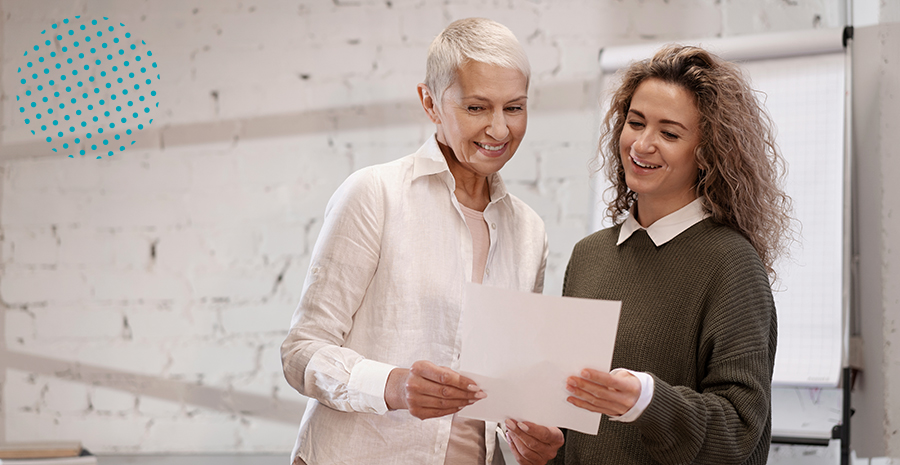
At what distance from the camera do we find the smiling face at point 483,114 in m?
1.32

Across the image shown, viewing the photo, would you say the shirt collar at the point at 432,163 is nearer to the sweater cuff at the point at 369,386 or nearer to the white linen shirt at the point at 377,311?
the white linen shirt at the point at 377,311

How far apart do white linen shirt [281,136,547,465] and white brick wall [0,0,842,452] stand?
818mm

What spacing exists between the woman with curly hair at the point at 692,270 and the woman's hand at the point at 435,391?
225 mm

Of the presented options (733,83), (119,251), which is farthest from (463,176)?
(119,251)

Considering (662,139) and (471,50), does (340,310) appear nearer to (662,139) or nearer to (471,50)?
(471,50)

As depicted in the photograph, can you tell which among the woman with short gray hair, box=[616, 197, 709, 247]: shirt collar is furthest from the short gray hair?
box=[616, 197, 709, 247]: shirt collar

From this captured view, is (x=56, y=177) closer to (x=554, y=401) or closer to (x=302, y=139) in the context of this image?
(x=302, y=139)

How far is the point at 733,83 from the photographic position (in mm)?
1229

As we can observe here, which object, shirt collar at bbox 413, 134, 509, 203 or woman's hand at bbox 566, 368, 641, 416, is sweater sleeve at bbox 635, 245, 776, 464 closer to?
woman's hand at bbox 566, 368, 641, 416

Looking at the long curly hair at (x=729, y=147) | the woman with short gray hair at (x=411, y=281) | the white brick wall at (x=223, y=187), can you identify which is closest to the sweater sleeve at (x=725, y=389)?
the long curly hair at (x=729, y=147)

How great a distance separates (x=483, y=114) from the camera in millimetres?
1342

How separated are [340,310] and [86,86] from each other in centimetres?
138

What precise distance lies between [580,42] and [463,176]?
35.5 inches

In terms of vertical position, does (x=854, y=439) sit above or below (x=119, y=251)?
below
